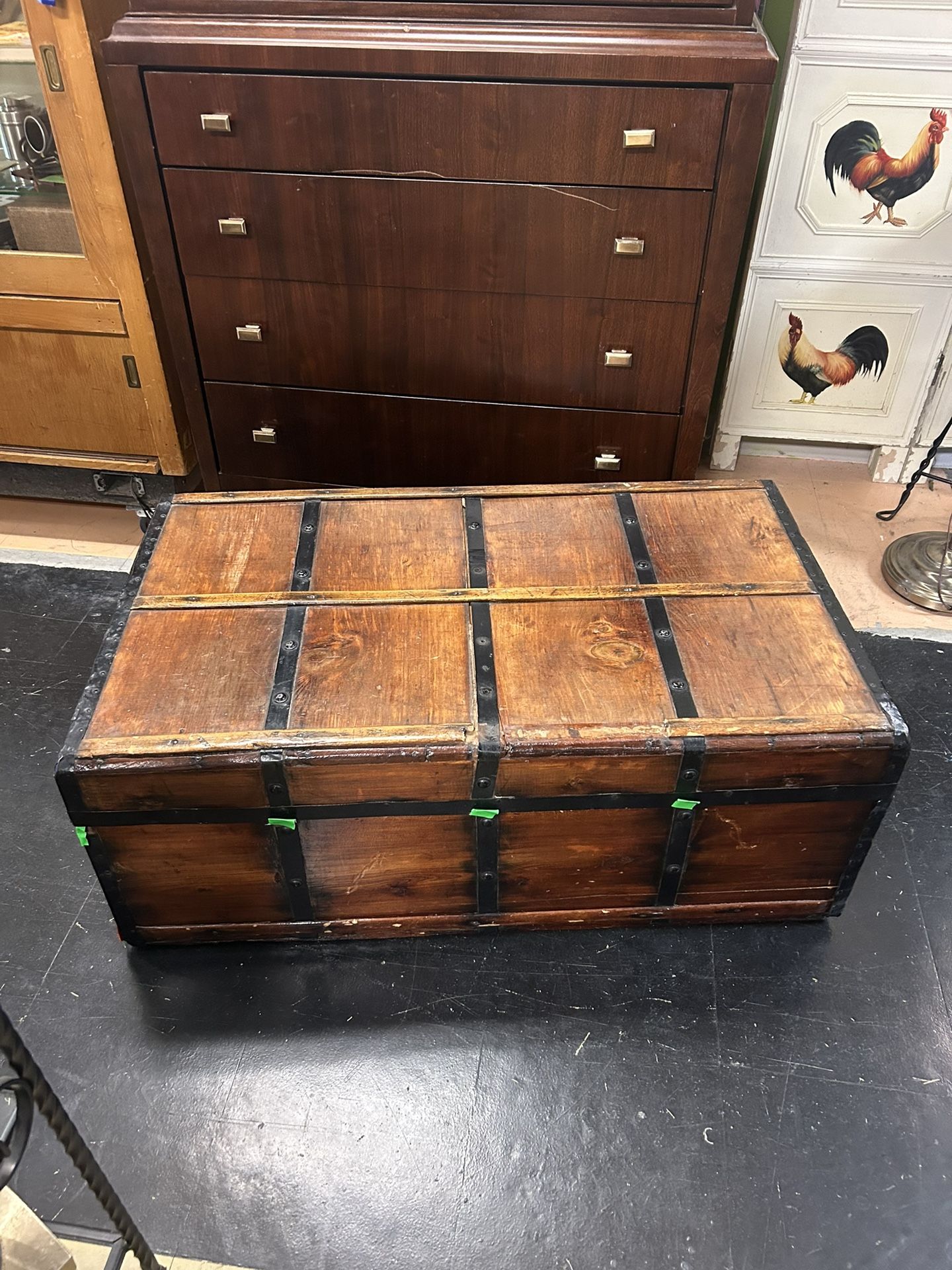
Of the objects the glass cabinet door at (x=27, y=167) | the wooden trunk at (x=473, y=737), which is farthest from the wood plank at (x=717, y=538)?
the glass cabinet door at (x=27, y=167)

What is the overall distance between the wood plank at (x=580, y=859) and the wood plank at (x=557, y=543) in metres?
0.43

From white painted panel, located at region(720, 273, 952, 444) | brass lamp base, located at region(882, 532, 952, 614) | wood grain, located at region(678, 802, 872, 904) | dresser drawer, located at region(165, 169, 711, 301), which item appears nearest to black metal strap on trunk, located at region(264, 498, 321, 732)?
dresser drawer, located at region(165, 169, 711, 301)

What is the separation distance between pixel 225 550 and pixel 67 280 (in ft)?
3.13

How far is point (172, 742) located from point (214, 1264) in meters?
0.73

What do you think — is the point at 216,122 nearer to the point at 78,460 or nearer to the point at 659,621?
the point at 78,460

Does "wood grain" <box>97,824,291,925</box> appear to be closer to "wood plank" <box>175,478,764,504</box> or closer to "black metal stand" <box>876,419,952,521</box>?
"wood plank" <box>175,478,764,504</box>

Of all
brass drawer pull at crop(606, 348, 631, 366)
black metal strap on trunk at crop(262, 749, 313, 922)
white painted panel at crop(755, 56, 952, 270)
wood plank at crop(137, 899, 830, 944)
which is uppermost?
white painted panel at crop(755, 56, 952, 270)

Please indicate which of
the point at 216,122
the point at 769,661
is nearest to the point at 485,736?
the point at 769,661

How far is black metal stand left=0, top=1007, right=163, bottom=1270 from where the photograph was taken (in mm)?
802

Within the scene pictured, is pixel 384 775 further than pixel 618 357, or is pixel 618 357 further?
pixel 618 357

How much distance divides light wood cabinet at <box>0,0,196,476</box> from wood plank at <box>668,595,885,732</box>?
1.50 meters

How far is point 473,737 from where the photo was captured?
4.68ft

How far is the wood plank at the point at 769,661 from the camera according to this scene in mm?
1476

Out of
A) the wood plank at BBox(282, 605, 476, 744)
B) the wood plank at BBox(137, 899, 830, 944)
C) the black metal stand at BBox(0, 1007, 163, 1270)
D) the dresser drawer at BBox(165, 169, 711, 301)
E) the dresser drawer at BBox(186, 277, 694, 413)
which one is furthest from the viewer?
the dresser drawer at BBox(186, 277, 694, 413)
